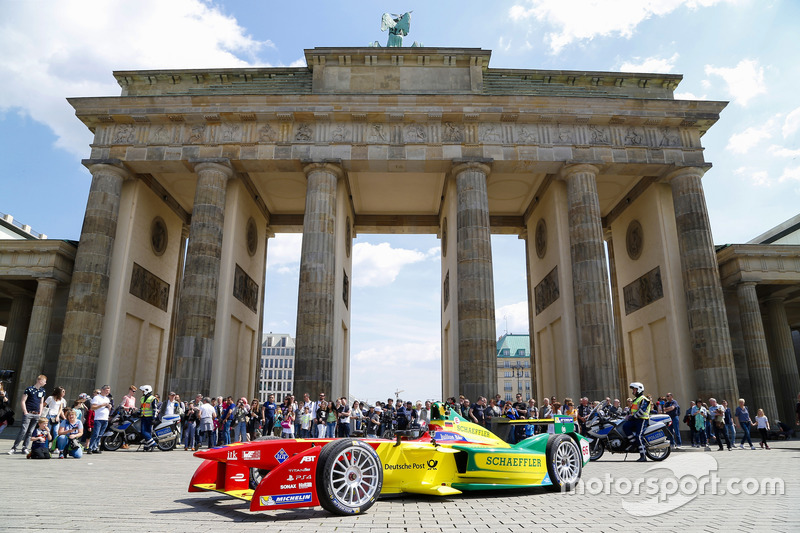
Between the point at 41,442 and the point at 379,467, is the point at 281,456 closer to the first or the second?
the point at 379,467

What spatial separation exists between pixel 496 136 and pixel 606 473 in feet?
59.3

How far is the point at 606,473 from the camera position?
33.6ft

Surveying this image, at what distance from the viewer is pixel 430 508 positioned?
639 cm

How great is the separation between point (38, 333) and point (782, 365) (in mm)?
36768

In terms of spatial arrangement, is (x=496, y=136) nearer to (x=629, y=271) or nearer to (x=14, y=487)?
(x=629, y=271)

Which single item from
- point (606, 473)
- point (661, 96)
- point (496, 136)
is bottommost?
point (606, 473)

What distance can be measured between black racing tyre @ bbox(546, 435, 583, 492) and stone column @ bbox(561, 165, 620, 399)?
1427 centimetres

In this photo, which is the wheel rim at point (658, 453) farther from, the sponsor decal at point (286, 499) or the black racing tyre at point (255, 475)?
the sponsor decal at point (286, 499)

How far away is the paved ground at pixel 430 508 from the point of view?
16.8ft

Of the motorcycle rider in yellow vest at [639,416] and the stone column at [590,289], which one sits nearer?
the motorcycle rider in yellow vest at [639,416]

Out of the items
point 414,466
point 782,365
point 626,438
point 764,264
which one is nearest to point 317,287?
point 626,438

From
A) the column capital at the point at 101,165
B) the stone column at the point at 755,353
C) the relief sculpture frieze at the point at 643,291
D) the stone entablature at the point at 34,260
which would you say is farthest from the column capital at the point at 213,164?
the stone column at the point at 755,353

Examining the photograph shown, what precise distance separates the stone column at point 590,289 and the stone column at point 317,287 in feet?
36.0

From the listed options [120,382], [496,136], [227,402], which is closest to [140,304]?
[120,382]
